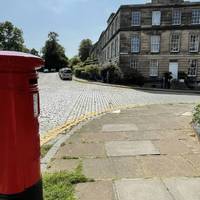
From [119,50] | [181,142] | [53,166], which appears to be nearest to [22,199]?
[53,166]

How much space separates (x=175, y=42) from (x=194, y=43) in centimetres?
231

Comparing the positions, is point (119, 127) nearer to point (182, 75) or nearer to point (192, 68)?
point (182, 75)

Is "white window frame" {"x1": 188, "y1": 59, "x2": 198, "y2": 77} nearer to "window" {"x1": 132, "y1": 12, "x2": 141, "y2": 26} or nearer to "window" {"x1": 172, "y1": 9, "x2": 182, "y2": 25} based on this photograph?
"window" {"x1": 172, "y1": 9, "x2": 182, "y2": 25}

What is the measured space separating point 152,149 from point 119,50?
106ft

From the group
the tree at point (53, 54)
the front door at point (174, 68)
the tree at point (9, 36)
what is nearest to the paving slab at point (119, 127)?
the front door at point (174, 68)

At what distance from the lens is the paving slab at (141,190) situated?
3.56m

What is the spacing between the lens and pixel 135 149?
18.5 feet

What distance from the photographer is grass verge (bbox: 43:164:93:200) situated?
3.51 meters

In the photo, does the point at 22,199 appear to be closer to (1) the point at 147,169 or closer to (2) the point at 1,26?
(1) the point at 147,169

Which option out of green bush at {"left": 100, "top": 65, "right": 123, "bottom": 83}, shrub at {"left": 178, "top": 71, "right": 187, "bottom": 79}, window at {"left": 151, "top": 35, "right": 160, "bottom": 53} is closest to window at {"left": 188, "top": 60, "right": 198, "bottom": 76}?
shrub at {"left": 178, "top": 71, "right": 187, "bottom": 79}

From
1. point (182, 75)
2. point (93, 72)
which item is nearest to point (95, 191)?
point (182, 75)

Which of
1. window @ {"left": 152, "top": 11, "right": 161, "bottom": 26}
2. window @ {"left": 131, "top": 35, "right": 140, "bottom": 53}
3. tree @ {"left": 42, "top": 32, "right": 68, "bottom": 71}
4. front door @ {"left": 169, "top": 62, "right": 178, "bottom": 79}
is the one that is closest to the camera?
window @ {"left": 152, "top": 11, "right": 161, "bottom": 26}

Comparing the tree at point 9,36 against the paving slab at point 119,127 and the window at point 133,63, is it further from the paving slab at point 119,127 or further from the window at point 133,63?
the paving slab at point 119,127

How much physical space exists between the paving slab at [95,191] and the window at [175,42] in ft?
113
